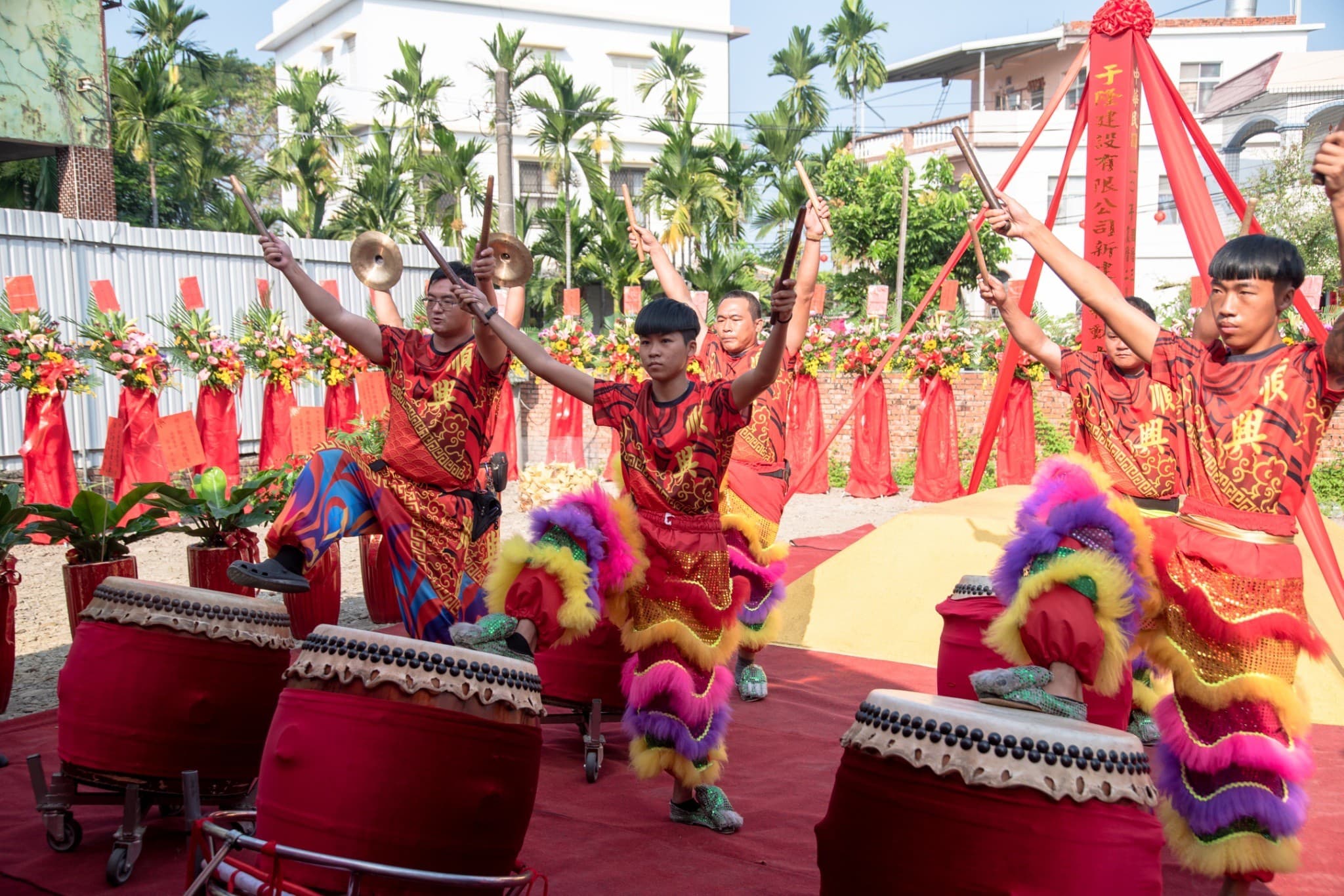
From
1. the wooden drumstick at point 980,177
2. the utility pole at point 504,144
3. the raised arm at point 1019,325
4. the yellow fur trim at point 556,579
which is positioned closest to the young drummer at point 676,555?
the yellow fur trim at point 556,579

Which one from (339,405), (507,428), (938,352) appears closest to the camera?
(339,405)

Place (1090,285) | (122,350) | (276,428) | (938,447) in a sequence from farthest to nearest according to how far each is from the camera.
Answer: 1. (938,447)
2. (276,428)
3. (122,350)
4. (1090,285)

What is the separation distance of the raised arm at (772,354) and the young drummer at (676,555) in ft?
0.08

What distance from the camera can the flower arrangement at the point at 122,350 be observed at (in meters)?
9.17

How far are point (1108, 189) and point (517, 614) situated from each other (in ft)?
14.2

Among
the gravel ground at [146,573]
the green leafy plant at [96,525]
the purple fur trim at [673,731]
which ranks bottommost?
the gravel ground at [146,573]

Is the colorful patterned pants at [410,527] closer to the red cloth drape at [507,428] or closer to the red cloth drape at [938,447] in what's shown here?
the red cloth drape at [507,428]

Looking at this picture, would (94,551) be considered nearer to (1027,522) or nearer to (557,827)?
(557,827)

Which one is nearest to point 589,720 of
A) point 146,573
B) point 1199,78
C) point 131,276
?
point 146,573

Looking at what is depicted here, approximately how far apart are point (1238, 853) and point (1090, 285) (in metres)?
1.48

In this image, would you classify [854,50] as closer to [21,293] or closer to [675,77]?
[675,77]

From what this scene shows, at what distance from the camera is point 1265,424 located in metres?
2.81

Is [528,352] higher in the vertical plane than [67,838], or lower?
higher

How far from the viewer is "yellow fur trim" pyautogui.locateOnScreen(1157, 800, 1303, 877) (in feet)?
8.85
